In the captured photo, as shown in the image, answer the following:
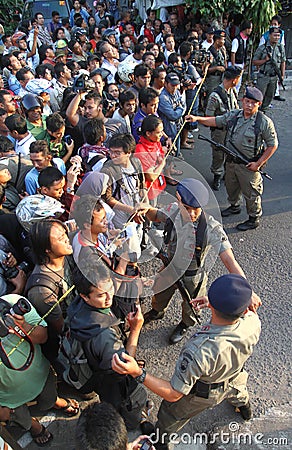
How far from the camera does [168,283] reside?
126 inches

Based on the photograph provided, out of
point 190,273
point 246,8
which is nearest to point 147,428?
point 190,273

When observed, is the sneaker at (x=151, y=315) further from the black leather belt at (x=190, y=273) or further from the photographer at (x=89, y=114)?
the photographer at (x=89, y=114)

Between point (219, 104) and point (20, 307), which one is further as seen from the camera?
point (219, 104)

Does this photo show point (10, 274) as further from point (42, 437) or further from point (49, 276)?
point (42, 437)

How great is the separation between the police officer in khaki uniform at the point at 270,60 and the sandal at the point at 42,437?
22.2 ft

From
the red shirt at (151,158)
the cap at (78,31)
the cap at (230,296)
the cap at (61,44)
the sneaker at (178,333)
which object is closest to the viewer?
the cap at (230,296)

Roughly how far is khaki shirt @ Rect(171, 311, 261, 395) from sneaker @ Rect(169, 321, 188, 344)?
121 centimetres

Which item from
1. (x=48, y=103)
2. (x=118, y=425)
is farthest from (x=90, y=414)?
(x=48, y=103)

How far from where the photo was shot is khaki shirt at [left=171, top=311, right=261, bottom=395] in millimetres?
1961

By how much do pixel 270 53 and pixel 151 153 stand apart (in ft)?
14.2

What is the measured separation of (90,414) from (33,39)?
26.1ft

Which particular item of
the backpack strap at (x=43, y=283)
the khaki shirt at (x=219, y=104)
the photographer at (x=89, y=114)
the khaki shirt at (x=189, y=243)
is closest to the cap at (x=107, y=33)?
the khaki shirt at (x=219, y=104)

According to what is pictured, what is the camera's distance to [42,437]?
2617mm

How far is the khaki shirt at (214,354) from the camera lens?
1.96 m
